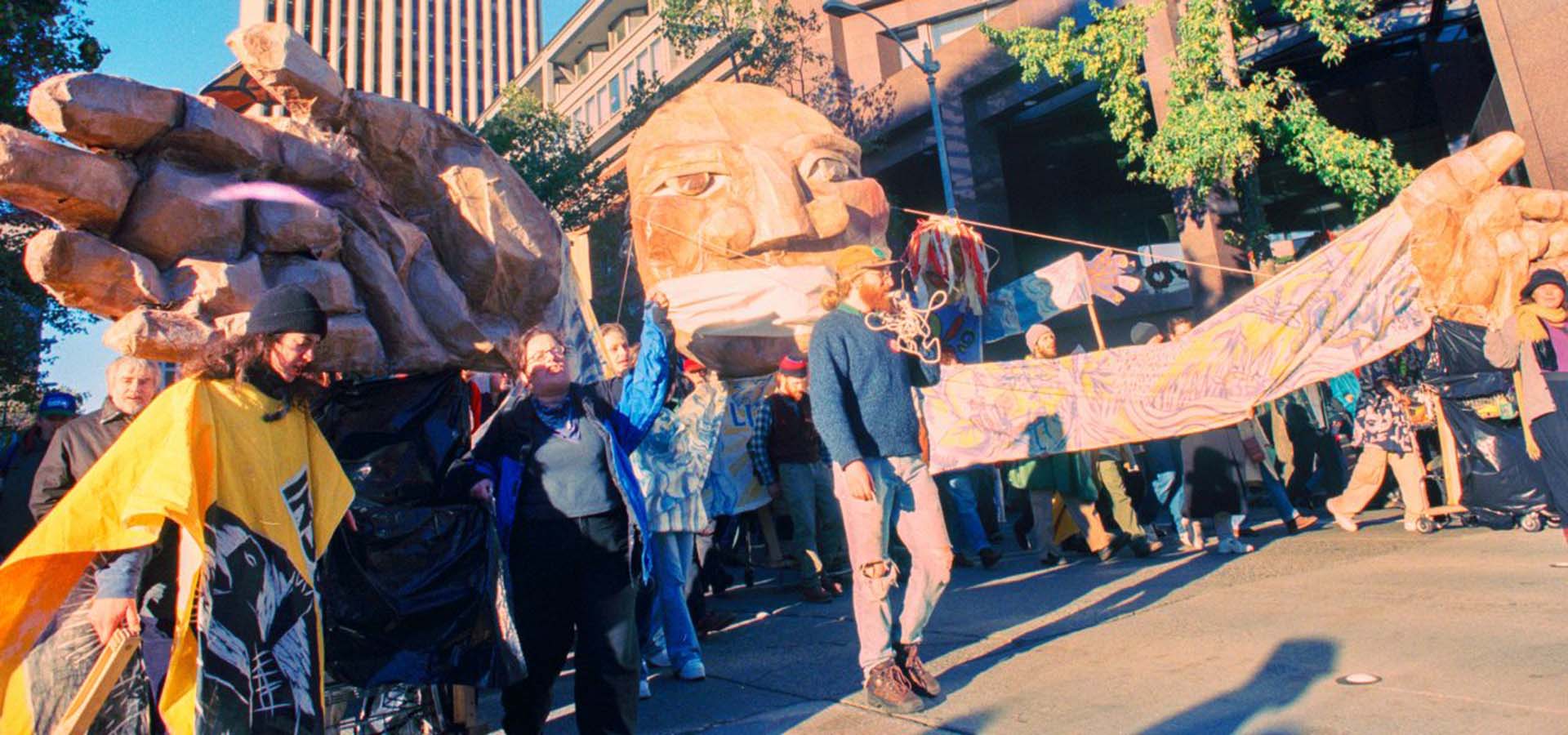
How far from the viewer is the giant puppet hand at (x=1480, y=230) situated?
→ 302 inches

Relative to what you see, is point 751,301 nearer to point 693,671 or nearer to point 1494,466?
point 693,671

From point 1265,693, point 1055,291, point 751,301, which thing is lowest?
point 1265,693

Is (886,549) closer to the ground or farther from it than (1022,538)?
farther from it

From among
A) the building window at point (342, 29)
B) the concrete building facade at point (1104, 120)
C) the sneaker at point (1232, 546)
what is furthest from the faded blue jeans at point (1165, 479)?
the building window at point (342, 29)

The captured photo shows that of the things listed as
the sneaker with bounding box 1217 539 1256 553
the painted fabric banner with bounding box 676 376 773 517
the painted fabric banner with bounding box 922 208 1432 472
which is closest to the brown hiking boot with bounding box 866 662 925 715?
the painted fabric banner with bounding box 676 376 773 517

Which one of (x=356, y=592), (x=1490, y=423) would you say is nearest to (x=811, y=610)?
(x=356, y=592)

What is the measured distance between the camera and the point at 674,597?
199 inches

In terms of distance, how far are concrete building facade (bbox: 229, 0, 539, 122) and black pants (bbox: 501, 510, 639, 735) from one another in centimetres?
7039

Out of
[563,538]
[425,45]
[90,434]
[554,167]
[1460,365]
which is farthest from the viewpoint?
[425,45]

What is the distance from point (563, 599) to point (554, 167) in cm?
1786

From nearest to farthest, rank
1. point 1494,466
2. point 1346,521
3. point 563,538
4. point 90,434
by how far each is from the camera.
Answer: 1. point 563,538
2. point 90,434
3. point 1494,466
4. point 1346,521

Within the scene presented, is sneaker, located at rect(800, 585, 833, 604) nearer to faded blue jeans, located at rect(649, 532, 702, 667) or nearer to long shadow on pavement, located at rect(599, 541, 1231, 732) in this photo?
long shadow on pavement, located at rect(599, 541, 1231, 732)

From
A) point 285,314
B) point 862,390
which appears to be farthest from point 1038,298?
point 285,314

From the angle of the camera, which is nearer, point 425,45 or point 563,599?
point 563,599
